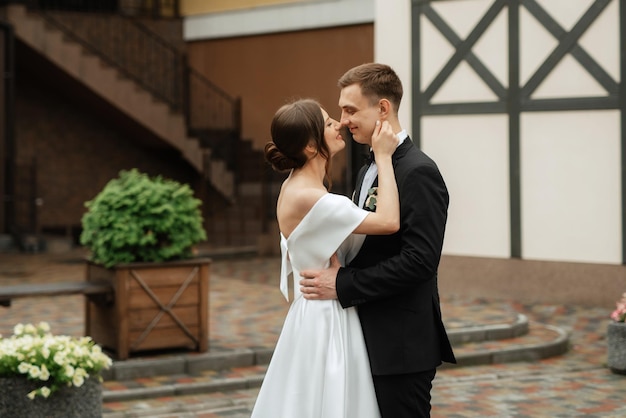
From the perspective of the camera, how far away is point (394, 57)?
12.9 metres

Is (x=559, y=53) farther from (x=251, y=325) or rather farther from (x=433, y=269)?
(x=433, y=269)

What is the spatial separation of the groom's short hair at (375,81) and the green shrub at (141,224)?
4.73m

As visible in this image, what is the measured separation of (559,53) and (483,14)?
990mm

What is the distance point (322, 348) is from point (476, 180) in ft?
28.2

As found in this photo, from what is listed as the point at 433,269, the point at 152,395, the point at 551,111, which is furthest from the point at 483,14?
the point at 433,269

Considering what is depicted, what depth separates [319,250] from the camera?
3.82 metres

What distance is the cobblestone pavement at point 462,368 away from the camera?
7.31 meters

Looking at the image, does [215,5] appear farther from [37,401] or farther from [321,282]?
[321,282]

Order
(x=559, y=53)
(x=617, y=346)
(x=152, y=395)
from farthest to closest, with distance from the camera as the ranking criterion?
(x=559, y=53), (x=617, y=346), (x=152, y=395)

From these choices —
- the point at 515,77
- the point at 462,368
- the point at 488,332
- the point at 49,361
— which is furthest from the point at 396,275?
the point at 515,77

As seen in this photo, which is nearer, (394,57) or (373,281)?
(373,281)

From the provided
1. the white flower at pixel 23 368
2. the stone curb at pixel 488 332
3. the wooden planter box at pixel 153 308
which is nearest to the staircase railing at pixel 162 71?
the stone curb at pixel 488 332

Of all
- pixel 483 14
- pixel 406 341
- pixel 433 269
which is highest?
pixel 483 14

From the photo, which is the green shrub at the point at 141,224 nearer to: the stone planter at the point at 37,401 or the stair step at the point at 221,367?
the stair step at the point at 221,367
